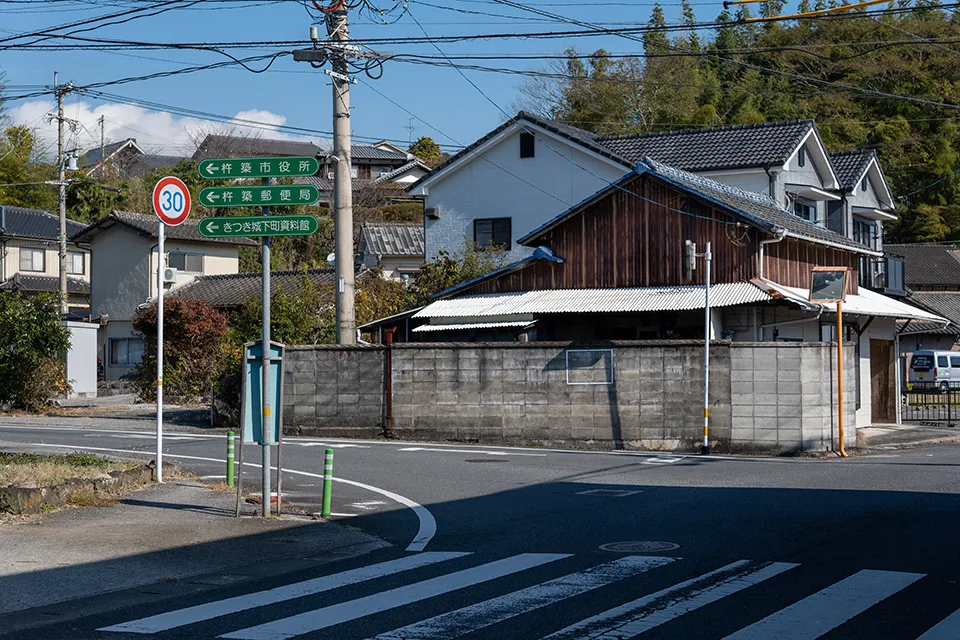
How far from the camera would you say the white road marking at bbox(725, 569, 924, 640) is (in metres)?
6.17

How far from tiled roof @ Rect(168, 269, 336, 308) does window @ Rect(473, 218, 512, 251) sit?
24.0ft

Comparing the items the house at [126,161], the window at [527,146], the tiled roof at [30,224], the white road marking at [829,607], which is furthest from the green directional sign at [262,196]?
the house at [126,161]

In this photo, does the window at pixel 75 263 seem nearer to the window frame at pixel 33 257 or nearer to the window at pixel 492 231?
the window frame at pixel 33 257

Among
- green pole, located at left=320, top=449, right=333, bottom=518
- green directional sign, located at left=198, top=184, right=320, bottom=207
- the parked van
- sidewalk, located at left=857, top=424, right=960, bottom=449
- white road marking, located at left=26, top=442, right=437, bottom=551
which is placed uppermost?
green directional sign, located at left=198, top=184, right=320, bottom=207

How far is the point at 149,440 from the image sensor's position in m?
20.4

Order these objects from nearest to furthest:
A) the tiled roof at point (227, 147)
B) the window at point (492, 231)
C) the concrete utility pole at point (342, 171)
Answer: the concrete utility pole at point (342, 171)
the window at point (492, 231)
the tiled roof at point (227, 147)

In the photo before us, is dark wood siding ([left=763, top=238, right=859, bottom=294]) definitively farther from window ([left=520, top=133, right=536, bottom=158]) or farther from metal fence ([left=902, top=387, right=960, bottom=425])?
window ([left=520, top=133, right=536, bottom=158])

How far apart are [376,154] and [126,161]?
1922 cm

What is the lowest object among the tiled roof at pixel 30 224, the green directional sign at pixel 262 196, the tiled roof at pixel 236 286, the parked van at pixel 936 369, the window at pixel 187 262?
the parked van at pixel 936 369

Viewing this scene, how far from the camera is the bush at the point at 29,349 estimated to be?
93.9ft

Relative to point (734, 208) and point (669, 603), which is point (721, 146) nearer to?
point (734, 208)

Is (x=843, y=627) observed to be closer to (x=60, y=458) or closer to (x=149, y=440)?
(x=60, y=458)

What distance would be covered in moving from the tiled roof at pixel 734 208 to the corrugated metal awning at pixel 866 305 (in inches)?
51.2

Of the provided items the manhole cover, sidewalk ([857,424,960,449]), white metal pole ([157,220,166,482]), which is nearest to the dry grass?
white metal pole ([157,220,166,482])
